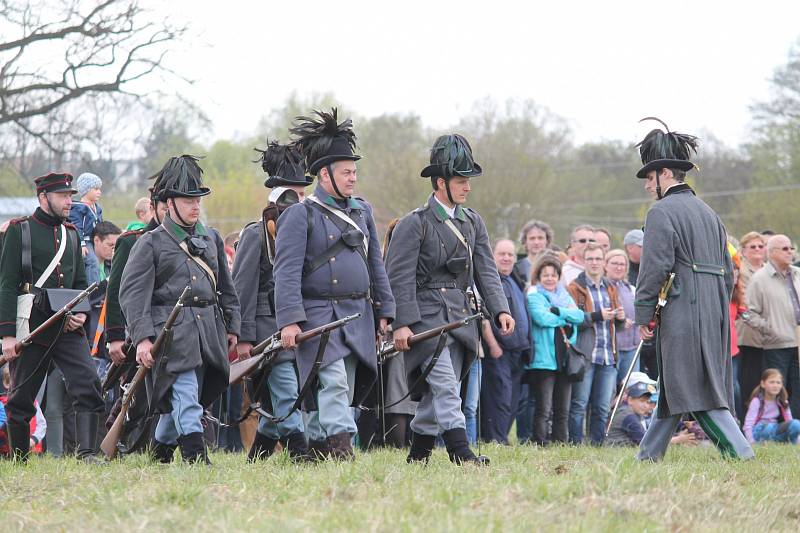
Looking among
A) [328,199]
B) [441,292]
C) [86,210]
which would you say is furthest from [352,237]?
[86,210]

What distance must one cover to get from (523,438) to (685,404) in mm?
5314

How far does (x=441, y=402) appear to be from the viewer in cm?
837

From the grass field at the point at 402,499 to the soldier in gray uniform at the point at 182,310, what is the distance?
62 centimetres

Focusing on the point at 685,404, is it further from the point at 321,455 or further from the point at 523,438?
the point at 523,438

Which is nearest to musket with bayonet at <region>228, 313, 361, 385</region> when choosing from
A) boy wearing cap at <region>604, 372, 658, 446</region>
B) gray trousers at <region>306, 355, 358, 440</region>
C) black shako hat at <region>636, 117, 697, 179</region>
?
gray trousers at <region>306, 355, 358, 440</region>

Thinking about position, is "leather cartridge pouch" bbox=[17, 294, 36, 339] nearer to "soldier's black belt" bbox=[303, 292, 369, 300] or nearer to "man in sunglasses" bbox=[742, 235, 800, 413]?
"soldier's black belt" bbox=[303, 292, 369, 300]

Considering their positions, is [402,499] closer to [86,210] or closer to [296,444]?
[296,444]

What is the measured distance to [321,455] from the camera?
8.30 metres

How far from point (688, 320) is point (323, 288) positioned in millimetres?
2552

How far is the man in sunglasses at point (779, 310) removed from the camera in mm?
14250

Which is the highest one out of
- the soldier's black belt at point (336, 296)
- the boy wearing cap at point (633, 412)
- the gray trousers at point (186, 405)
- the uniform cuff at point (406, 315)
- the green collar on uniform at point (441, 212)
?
the green collar on uniform at point (441, 212)

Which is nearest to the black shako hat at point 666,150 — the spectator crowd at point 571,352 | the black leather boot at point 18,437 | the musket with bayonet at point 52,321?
the spectator crowd at point 571,352

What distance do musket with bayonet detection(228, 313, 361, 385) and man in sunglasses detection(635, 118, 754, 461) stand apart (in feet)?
7.14

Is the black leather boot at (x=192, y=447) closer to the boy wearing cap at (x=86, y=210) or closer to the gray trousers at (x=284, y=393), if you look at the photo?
the gray trousers at (x=284, y=393)
